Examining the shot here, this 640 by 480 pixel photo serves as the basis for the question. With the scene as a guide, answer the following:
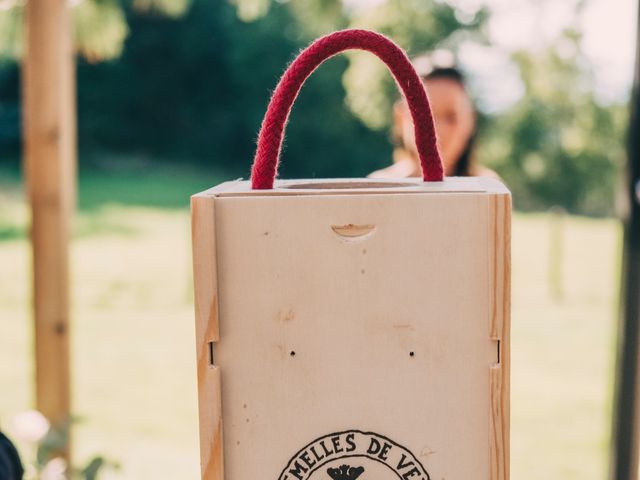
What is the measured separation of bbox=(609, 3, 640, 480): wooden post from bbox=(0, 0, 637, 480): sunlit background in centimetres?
34

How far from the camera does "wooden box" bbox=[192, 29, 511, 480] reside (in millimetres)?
647

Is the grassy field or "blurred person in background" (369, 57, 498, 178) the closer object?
"blurred person in background" (369, 57, 498, 178)

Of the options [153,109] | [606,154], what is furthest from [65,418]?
[153,109]

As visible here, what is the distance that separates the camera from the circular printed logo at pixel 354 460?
26.7 inches

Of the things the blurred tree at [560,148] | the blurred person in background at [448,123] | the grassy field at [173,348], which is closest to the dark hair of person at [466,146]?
the blurred person in background at [448,123]

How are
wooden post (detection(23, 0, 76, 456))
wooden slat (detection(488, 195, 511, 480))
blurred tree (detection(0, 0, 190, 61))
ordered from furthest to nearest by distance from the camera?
blurred tree (detection(0, 0, 190, 61)) < wooden post (detection(23, 0, 76, 456)) < wooden slat (detection(488, 195, 511, 480))

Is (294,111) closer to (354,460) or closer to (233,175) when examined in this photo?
(233,175)

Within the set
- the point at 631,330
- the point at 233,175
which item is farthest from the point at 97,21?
the point at 233,175

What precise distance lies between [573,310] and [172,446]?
12.8ft

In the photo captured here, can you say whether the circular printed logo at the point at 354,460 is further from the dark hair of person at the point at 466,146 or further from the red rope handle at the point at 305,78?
the dark hair of person at the point at 466,146

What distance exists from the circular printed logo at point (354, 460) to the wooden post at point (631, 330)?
148cm

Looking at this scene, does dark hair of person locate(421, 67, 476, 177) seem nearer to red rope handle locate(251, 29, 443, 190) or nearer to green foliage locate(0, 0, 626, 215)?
red rope handle locate(251, 29, 443, 190)

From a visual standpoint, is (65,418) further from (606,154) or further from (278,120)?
(606,154)

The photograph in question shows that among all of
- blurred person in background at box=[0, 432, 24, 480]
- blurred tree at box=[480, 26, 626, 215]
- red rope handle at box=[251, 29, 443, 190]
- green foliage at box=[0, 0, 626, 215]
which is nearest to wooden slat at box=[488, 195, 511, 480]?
red rope handle at box=[251, 29, 443, 190]
